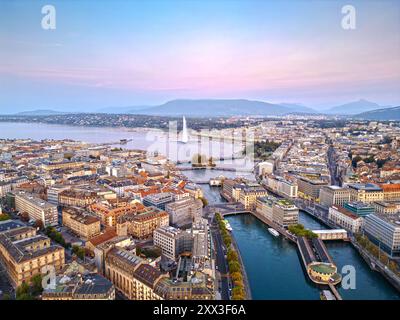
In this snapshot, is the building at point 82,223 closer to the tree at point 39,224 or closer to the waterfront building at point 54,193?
the tree at point 39,224

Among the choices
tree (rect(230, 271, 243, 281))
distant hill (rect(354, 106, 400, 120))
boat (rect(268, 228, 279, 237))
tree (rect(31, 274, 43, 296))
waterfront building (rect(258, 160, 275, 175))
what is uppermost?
distant hill (rect(354, 106, 400, 120))

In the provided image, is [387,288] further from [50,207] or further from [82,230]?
[50,207]

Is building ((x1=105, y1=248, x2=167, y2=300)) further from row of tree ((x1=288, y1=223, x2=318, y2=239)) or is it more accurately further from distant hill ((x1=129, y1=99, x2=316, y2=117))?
distant hill ((x1=129, y1=99, x2=316, y2=117))

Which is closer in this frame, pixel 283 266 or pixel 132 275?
pixel 132 275

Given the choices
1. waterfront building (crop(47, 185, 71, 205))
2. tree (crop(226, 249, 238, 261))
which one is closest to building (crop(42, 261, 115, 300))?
tree (crop(226, 249, 238, 261))

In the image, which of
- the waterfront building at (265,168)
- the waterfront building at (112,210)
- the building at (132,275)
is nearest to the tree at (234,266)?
the building at (132,275)

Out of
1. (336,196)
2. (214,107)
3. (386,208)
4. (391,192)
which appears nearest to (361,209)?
(386,208)

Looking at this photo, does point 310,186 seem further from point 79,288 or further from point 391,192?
point 79,288
